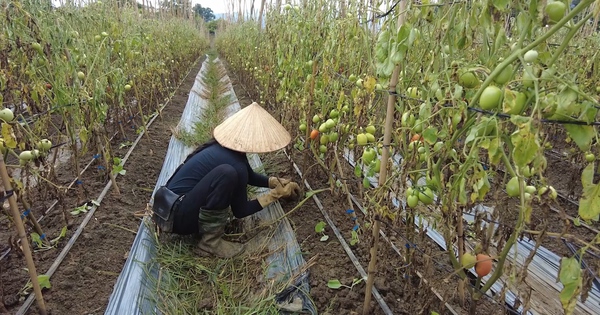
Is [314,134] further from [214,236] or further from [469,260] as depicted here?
[469,260]

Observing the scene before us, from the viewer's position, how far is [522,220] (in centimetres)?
103

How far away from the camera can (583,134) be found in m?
0.94

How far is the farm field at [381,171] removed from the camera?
1.00m

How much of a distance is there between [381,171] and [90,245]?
1.83m

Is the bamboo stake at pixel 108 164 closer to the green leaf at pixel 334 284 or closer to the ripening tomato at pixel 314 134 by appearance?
the ripening tomato at pixel 314 134

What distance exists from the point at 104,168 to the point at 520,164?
3.01 metres

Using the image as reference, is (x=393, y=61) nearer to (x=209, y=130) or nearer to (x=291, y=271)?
(x=291, y=271)

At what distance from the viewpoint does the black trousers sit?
2.22 meters

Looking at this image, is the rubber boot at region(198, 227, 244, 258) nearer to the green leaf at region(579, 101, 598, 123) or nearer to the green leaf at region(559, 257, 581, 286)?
the green leaf at region(559, 257, 581, 286)

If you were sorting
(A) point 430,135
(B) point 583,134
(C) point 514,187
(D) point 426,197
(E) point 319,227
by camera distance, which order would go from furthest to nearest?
(E) point 319,227 → (D) point 426,197 → (A) point 430,135 → (C) point 514,187 → (B) point 583,134

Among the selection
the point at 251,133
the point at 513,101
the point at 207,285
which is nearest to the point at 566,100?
the point at 513,101

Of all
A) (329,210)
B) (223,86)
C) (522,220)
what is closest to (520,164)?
(522,220)

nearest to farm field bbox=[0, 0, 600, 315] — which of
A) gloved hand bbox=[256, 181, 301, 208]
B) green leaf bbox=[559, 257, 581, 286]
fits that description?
green leaf bbox=[559, 257, 581, 286]

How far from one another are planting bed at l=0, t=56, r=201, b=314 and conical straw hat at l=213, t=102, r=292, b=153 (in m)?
0.92
